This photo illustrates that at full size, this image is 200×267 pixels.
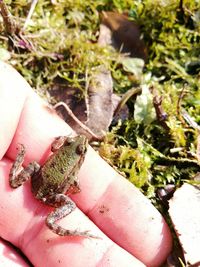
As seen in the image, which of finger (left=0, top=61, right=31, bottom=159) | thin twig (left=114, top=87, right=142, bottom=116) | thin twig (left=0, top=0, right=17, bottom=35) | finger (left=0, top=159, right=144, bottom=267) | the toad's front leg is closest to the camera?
finger (left=0, top=159, right=144, bottom=267)

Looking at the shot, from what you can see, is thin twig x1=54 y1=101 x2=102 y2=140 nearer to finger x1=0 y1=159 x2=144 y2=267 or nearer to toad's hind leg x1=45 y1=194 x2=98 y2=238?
toad's hind leg x1=45 y1=194 x2=98 y2=238

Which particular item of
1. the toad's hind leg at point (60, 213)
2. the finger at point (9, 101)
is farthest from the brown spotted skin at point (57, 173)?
the finger at point (9, 101)

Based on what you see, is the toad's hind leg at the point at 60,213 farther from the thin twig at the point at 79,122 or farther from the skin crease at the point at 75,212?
the thin twig at the point at 79,122

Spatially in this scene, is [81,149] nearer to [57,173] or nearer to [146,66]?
[57,173]

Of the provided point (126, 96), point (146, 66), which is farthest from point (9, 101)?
point (146, 66)

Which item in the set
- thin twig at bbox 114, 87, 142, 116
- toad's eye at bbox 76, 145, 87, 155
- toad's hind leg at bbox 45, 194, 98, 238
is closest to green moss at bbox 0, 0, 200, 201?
thin twig at bbox 114, 87, 142, 116
